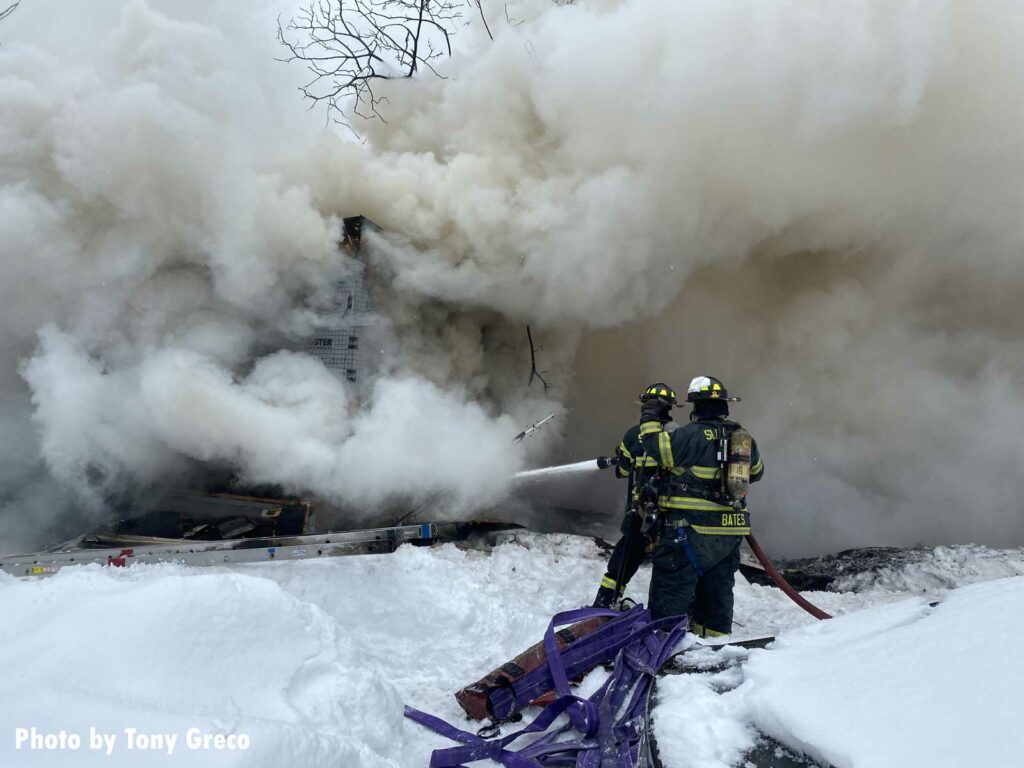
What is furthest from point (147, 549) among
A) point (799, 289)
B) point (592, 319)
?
point (799, 289)

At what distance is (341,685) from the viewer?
2.51 m

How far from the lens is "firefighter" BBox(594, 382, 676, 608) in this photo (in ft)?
15.0

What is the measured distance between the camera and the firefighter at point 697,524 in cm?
412

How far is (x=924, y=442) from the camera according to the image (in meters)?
7.52

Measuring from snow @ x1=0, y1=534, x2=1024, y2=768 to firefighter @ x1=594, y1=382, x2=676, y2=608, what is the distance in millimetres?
1499

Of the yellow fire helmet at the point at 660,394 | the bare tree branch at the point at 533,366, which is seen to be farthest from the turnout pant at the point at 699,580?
the bare tree branch at the point at 533,366

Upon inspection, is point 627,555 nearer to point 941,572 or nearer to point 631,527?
point 631,527

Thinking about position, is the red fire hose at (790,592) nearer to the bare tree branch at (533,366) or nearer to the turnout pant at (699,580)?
the turnout pant at (699,580)

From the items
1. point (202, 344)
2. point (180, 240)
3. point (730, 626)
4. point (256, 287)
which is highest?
point (180, 240)

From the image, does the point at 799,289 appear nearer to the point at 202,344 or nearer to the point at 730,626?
the point at 730,626

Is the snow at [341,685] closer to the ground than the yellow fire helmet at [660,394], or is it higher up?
closer to the ground

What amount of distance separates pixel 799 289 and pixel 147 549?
8332mm

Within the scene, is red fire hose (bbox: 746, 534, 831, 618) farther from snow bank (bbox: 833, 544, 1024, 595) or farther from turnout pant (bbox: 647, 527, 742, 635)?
snow bank (bbox: 833, 544, 1024, 595)

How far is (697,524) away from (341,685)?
2624mm
